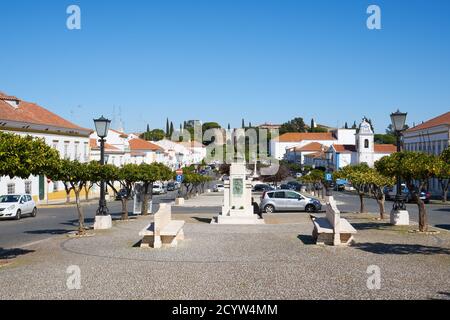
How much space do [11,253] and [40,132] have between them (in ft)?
115

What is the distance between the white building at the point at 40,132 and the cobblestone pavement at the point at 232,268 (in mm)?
26608

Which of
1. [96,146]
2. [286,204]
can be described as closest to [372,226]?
[286,204]

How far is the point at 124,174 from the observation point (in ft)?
79.8

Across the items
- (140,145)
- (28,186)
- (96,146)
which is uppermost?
(140,145)

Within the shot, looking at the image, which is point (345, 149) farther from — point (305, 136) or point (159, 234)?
point (159, 234)

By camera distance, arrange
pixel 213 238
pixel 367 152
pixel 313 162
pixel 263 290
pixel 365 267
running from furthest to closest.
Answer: pixel 313 162
pixel 367 152
pixel 213 238
pixel 365 267
pixel 263 290

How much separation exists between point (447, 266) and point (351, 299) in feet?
12.5

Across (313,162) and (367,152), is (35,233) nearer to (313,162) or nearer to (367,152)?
(367,152)

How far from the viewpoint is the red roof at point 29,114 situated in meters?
43.5

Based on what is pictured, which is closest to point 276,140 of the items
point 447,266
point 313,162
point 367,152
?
point 313,162

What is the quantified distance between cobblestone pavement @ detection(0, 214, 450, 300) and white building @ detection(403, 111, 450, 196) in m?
46.2

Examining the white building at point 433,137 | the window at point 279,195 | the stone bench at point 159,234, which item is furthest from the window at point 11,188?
the white building at point 433,137

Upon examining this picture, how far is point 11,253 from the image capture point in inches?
556

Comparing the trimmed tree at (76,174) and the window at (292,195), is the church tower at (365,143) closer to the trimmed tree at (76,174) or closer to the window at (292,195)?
the window at (292,195)
